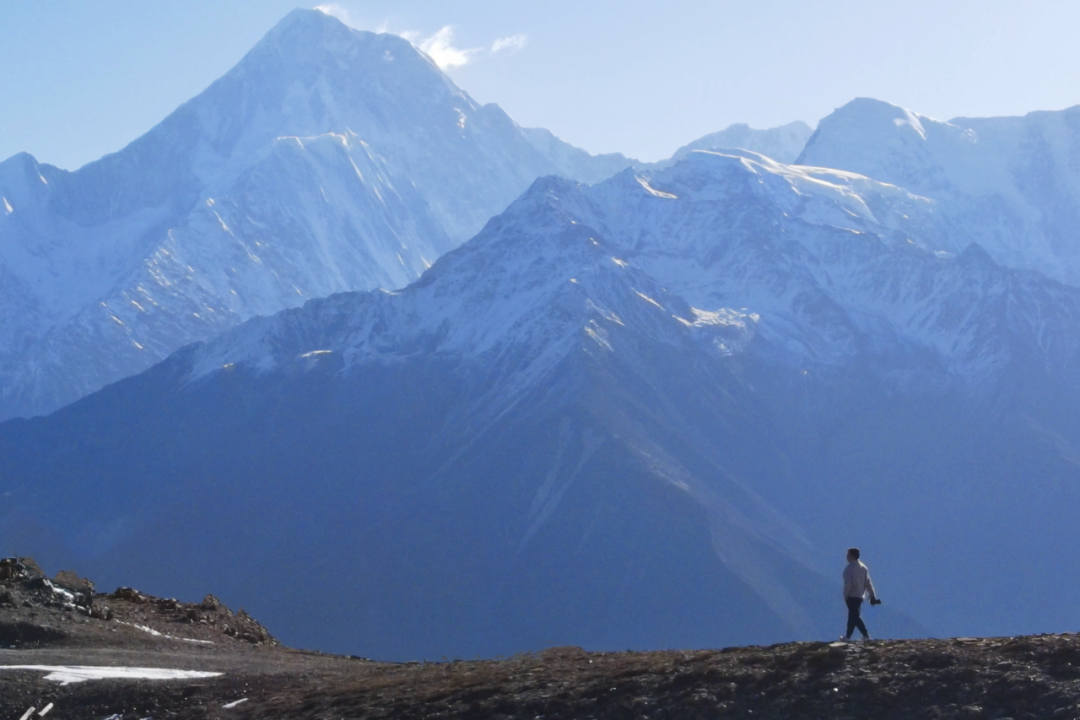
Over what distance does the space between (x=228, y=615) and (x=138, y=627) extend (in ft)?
20.8

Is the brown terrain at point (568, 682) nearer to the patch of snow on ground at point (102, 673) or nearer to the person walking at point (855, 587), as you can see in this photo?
the patch of snow on ground at point (102, 673)

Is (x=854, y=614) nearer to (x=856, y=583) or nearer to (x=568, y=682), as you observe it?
(x=856, y=583)

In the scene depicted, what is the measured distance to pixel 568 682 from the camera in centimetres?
3206

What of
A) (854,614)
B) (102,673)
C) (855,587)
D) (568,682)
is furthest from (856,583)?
(102,673)

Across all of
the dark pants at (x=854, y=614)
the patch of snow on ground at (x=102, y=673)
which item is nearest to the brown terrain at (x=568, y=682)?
the patch of snow on ground at (x=102, y=673)

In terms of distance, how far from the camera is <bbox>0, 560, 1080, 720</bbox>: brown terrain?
1112 inches

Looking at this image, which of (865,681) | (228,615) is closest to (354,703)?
(865,681)

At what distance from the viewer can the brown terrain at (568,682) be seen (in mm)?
28234

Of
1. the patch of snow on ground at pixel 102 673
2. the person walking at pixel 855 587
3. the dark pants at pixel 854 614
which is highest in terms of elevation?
the person walking at pixel 855 587

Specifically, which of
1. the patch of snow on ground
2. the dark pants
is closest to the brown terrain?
the patch of snow on ground

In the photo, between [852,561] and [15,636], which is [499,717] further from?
[15,636]

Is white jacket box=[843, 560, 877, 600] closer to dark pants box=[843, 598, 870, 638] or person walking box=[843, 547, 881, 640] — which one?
person walking box=[843, 547, 881, 640]

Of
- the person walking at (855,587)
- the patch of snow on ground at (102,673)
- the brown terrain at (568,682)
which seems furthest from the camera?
the person walking at (855,587)

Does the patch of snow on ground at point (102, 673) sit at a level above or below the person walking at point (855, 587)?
below
